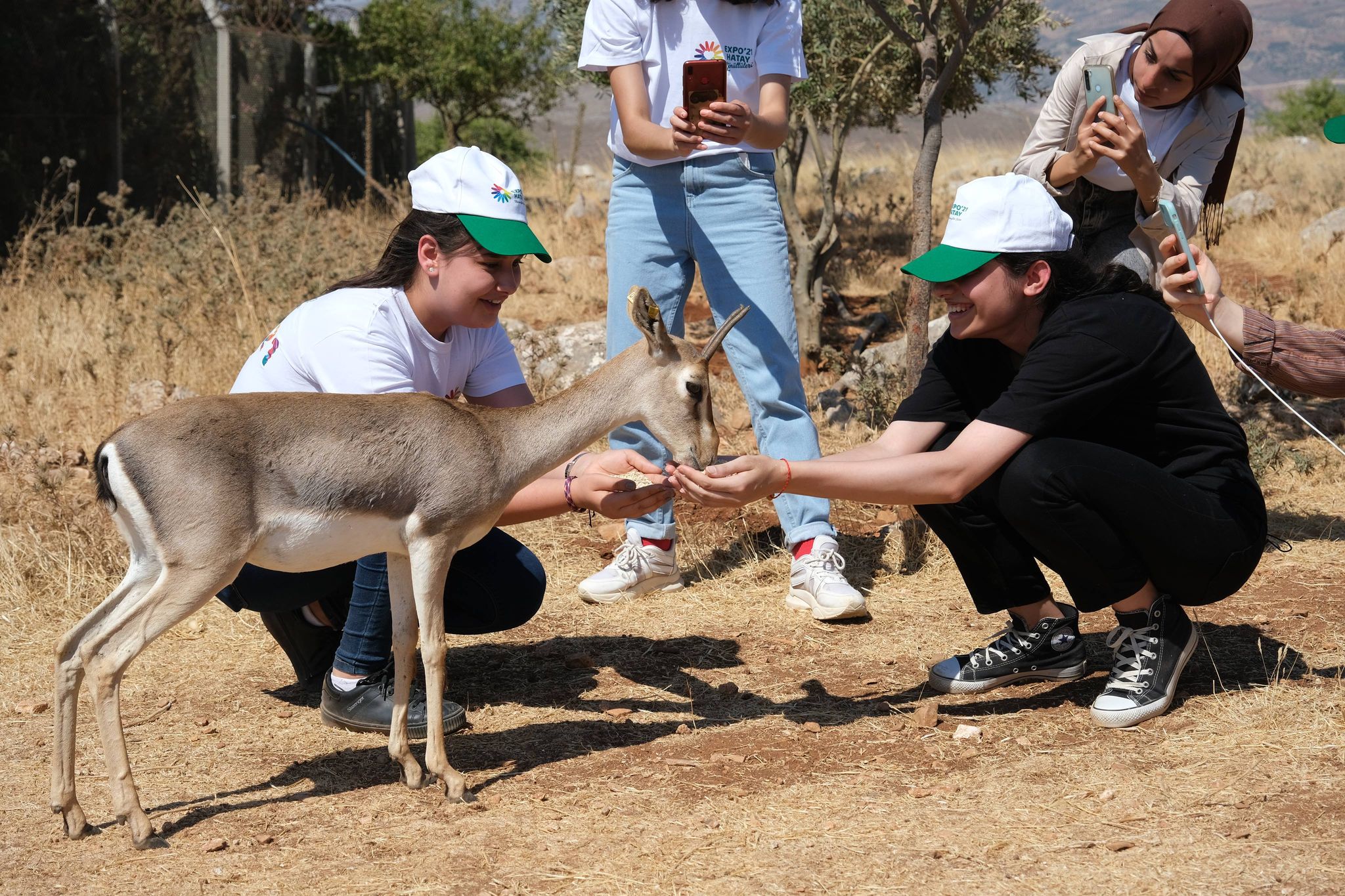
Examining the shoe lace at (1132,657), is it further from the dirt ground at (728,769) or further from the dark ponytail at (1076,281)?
the dark ponytail at (1076,281)

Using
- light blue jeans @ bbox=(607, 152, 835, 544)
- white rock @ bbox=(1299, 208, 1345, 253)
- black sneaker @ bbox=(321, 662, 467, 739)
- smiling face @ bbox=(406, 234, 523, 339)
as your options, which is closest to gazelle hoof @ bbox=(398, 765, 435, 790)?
black sneaker @ bbox=(321, 662, 467, 739)

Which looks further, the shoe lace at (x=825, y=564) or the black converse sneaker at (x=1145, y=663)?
the shoe lace at (x=825, y=564)

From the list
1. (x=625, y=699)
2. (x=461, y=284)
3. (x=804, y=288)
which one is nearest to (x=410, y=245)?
(x=461, y=284)

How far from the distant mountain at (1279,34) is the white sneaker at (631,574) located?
455 ft

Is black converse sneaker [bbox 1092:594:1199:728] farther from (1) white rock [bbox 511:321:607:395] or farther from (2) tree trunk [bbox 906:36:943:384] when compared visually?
(1) white rock [bbox 511:321:607:395]

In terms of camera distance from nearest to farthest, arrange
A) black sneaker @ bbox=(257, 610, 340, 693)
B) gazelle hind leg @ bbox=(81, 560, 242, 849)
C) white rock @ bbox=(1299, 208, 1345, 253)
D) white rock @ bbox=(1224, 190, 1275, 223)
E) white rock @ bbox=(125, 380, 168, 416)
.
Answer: gazelle hind leg @ bbox=(81, 560, 242, 849), black sneaker @ bbox=(257, 610, 340, 693), white rock @ bbox=(125, 380, 168, 416), white rock @ bbox=(1299, 208, 1345, 253), white rock @ bbox=(1224, 190, 1275, 223)

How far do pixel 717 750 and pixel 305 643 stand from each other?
1.78 metres

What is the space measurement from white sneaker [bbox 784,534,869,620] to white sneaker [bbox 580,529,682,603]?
0.65 meters

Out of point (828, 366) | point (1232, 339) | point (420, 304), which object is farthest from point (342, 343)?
point (828, 366)

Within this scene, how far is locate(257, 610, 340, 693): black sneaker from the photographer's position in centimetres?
499

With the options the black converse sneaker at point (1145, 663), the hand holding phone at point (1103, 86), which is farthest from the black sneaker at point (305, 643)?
the hand holding phone at point (1103, 86)

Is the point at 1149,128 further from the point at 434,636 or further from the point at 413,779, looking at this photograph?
the point at 413,779

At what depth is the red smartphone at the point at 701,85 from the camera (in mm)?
5305

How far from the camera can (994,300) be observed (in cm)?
427
